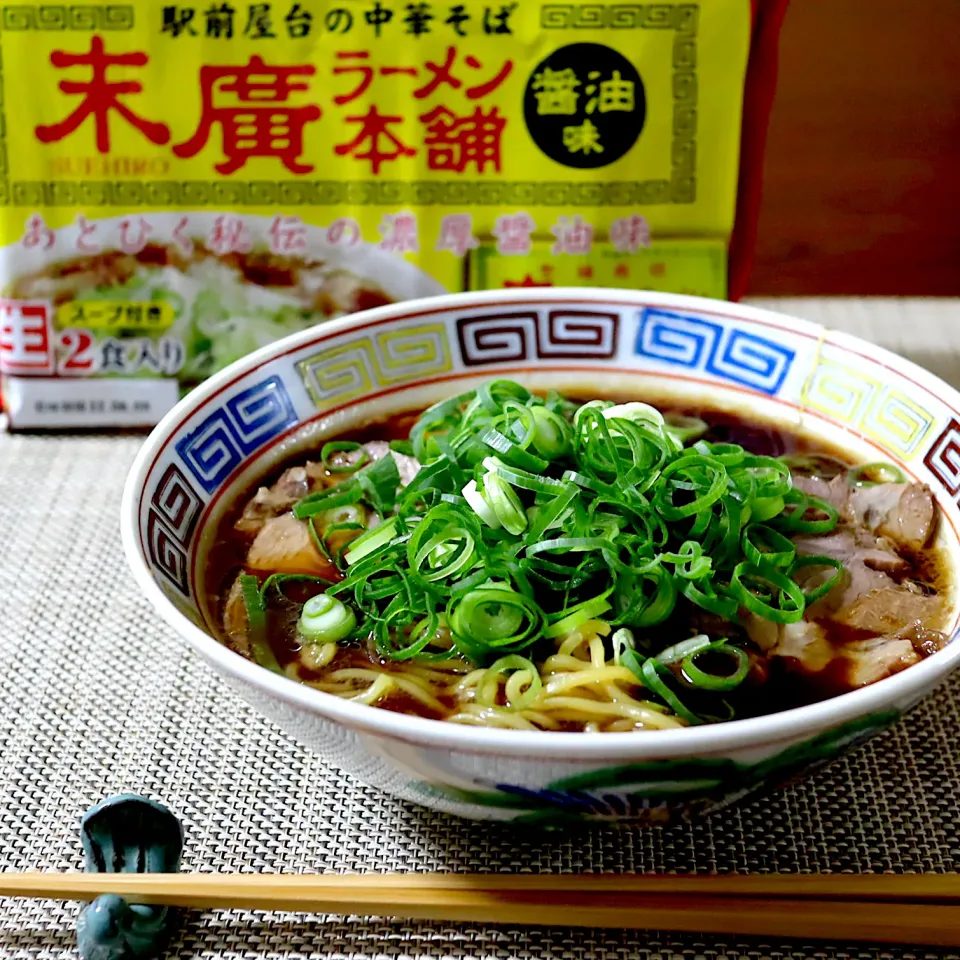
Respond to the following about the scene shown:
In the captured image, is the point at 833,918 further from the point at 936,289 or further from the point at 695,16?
the point at 936,289

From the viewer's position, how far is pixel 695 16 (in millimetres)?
1929

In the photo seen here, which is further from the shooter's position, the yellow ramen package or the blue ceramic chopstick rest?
the yellow ramen package

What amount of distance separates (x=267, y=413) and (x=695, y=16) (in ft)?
3.65

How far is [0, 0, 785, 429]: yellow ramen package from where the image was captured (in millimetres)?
1950

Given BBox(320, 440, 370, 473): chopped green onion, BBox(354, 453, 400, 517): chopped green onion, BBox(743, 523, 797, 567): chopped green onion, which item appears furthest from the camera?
BBox(320, 440, 370, 473): chopped green onion

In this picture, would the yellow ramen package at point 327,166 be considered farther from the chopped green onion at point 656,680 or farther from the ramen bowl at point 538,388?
the chopped green onion at point 656,680

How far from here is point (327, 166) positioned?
205 centimetres

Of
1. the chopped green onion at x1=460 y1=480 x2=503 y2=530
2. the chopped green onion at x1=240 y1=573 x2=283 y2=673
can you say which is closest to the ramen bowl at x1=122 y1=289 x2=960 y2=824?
the chopped green onion at x1=240 y1=573 x2=283 y2=673

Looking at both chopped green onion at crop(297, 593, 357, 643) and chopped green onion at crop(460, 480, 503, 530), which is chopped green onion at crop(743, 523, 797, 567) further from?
chopped green onion at crop(297, 593, 357, 643)

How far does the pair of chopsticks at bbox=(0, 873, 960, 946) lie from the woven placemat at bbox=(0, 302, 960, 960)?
39 mm

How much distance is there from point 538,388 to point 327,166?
26.1 inches

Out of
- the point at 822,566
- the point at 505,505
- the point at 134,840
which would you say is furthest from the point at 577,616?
the point at 134,840

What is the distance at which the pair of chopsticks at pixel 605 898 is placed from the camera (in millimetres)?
1099

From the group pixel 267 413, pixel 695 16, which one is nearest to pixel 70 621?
pixel 267 413
